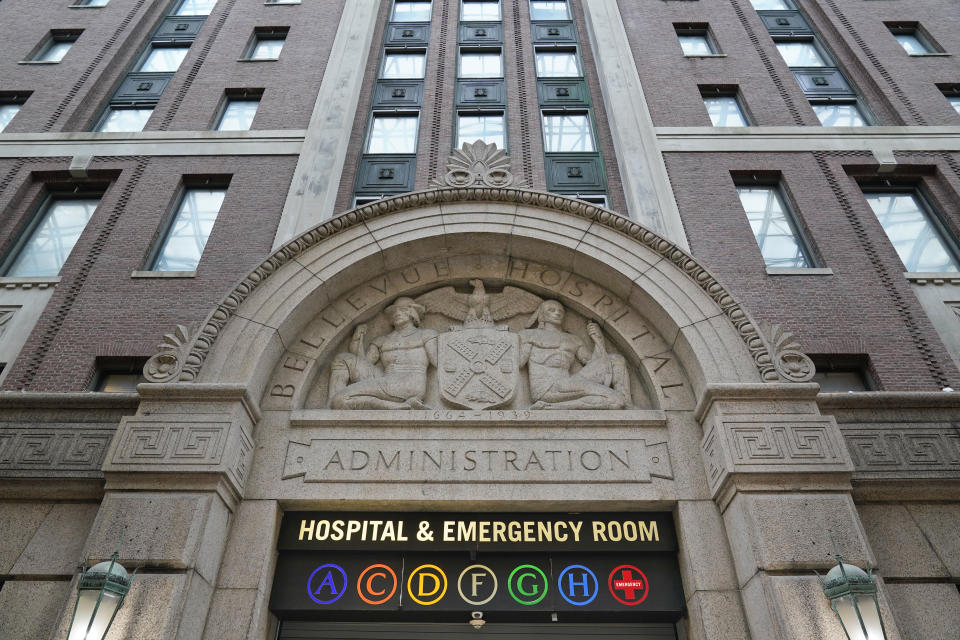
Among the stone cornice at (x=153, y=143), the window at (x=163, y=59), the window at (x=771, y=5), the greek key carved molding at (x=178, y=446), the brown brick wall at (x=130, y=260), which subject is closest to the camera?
the greek key carved molding at (x=178, y=446)

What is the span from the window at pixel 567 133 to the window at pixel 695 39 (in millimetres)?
4319

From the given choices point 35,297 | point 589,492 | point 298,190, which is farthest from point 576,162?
point 35,297

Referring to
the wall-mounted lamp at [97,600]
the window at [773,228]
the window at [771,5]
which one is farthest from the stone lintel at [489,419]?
the window at [771,5]

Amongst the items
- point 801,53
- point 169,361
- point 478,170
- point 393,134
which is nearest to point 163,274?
point 169,361

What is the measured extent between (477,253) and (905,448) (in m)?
6.85

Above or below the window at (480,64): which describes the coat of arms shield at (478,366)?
below

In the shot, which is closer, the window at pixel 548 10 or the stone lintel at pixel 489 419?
the stone lintel at pixel 489 419

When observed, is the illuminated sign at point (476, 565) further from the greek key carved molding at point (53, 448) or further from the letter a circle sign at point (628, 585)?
the greek key carved molding at point (53, 448)

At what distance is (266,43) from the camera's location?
1747 centimetres

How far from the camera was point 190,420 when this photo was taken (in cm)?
799

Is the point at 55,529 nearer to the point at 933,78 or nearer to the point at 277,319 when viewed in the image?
the point at 277,319

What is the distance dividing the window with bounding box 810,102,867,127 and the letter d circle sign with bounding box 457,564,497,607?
12.6m

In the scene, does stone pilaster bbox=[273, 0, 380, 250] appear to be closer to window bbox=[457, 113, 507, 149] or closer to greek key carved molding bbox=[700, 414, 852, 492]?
window bbox=[457, 113, 507, 149]

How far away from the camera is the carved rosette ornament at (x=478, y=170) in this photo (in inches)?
422
